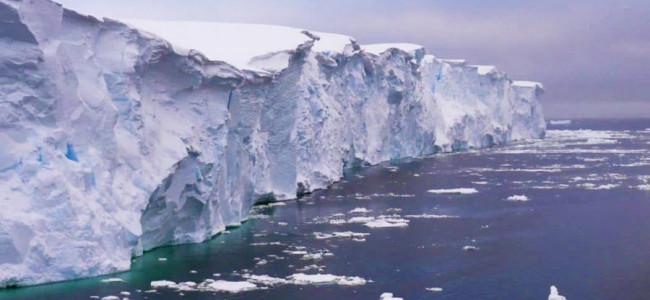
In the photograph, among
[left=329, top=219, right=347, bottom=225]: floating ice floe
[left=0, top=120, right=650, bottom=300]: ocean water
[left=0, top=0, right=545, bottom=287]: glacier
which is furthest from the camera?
[left=329, top=219, right=347, bottom=225]: floating ice floe

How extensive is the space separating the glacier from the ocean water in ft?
1.95

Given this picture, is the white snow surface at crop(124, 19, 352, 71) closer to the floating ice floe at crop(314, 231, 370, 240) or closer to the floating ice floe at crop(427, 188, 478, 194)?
the floating ice floe at crop(314, 231, 370, 240)

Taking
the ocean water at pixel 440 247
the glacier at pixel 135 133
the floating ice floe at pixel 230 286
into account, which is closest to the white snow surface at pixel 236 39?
the glacier at pixel 135 133

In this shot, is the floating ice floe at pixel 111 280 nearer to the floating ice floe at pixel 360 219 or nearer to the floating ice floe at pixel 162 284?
the floating ice floe at pixel 162 284

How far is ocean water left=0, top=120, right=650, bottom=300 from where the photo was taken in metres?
12.9

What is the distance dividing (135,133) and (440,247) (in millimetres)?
6399

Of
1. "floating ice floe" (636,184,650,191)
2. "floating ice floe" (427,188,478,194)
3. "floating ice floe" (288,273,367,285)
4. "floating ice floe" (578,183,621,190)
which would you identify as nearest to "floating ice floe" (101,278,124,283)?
"floating ice floe" (288,273,367,285)

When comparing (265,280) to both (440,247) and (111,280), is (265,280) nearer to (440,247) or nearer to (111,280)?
(111,280)

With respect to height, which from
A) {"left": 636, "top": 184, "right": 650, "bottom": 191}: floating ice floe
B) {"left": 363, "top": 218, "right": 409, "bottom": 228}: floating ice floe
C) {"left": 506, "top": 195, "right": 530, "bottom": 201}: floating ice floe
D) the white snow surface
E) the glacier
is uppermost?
the white snow surface

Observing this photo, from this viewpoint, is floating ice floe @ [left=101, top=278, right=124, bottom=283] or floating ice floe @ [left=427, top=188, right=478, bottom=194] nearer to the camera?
floating ice floe @ [left=101, top=278, right=124, bottom=283]

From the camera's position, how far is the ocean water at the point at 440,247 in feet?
42.2

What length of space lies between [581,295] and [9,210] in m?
8.41

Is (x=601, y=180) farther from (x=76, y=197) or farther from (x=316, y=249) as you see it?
(x=76, y=197)

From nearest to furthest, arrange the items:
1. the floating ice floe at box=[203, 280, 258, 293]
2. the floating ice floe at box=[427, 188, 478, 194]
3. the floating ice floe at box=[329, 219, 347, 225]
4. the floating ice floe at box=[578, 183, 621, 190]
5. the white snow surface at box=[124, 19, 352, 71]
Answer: the floating ice floe at box=[203, 280, 258, 293]
the floating ice floe at box=[329, 219, 347, 225]
the white snow surface at box=[124, 19, 352, 71]
the floating ice floe at box=[427, 188, 478, 194]
the floating ice floe at box=[578, 183, 621, 190]
